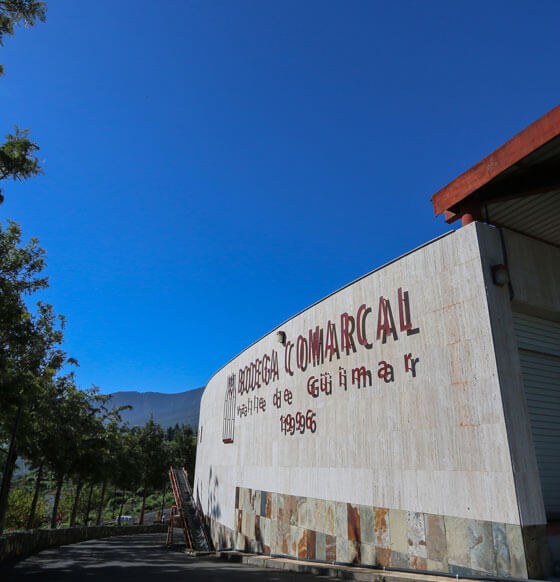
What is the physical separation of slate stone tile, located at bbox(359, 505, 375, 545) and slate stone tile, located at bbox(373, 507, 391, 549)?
3.8 inches

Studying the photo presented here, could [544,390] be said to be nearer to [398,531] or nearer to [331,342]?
[398,531]

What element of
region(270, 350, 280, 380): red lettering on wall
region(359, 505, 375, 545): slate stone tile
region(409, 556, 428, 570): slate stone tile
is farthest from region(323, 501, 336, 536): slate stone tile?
region(270, 350, 280, 380): red lettering on wall

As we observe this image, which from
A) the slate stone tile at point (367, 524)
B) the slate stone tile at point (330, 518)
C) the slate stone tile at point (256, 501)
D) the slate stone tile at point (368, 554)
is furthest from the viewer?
the slate stone tile at point (256, 501)

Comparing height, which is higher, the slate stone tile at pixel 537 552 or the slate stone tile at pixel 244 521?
the slate stone tile at pixel 537 552

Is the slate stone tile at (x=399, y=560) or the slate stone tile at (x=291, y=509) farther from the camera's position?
the slate stone tile at (x=291, y=509)

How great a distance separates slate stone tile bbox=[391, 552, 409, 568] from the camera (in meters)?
7.24

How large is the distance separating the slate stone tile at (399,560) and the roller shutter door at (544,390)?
265cm

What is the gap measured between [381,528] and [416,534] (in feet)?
3.06

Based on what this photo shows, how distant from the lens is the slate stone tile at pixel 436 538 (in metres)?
6.69

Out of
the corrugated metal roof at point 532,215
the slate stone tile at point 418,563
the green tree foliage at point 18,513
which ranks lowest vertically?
the green tree foliage at point 18,513

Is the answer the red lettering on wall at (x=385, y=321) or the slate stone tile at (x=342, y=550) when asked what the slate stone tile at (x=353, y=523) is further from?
the red lettering on wall at (x=385, y=321)

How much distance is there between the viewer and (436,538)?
6.86m

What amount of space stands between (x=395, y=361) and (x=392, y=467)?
2053 mm

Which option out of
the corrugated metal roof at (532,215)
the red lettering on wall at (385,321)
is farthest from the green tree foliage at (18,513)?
the corrugated metal roof at (532,215)
